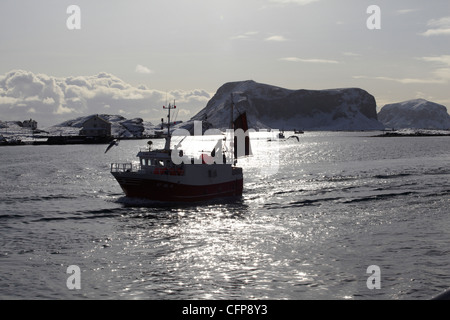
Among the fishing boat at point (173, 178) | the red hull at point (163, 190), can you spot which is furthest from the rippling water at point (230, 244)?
the fishing boat at point (173, 178)

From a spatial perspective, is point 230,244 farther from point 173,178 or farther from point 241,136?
point 241,136

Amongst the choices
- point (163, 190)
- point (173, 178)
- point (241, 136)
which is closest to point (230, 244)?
point (173, 178)

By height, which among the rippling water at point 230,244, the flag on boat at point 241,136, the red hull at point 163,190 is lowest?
the rippling water at point 230,244

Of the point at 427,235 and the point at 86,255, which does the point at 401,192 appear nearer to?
the point at 427,235

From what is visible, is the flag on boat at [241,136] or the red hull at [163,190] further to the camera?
the flag on boat at [241,136]

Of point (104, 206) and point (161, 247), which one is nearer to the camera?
point (161, 247)

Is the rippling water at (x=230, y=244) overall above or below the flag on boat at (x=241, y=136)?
below

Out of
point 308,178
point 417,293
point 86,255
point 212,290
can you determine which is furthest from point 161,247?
point 308,178

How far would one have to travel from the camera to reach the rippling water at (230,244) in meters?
20.8

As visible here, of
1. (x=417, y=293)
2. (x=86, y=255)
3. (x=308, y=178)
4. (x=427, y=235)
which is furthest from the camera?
(x=308, y=178)

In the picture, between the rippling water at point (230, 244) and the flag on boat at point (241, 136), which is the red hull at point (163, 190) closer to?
the rippling water at point (230, 244)
